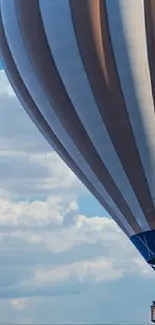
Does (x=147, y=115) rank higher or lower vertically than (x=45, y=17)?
lower

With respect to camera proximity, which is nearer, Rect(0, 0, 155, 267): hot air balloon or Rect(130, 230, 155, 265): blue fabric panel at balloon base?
Rect(0, 0, 155, 267): hot air balloon

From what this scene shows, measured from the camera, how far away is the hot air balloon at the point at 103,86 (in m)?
47.5

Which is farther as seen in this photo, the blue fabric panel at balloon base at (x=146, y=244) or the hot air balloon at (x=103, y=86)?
the blue fabric panel at balloon base at (x=146, y=244)

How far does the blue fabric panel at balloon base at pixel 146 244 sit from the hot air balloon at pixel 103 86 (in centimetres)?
3

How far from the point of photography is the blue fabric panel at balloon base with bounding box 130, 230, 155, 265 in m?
48.5

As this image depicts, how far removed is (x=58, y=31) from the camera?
158 feet

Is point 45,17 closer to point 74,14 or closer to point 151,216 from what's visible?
point 74,14

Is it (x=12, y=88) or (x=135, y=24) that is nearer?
(x=135, y=24)

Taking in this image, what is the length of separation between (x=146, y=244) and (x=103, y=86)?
4857mm

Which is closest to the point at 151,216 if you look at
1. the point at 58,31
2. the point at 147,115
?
the point at 147,115

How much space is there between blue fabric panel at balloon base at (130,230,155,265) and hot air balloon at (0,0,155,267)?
1.2 inches

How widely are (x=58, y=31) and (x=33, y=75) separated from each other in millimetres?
2047

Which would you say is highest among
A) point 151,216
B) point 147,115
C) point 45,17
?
point 45,17

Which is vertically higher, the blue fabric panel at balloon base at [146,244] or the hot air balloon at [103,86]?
the hot air balloon at [103,86]
